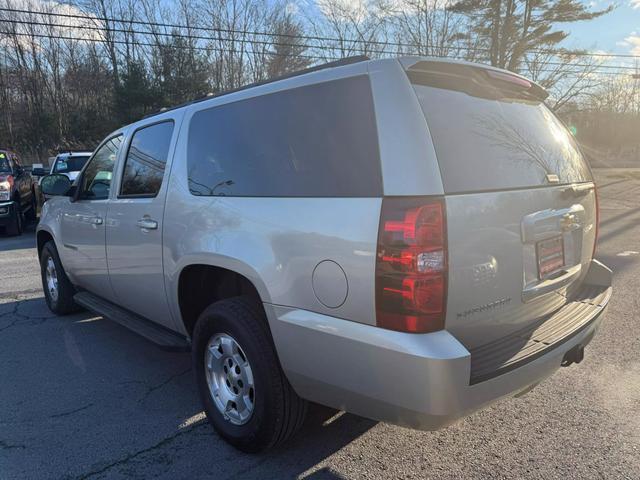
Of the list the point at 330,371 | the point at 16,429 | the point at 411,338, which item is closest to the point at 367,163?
the point at 411,338

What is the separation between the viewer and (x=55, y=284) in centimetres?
532

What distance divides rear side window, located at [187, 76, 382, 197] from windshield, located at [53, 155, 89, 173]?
12234 mm

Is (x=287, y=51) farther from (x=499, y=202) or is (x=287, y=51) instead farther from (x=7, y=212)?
(x=499, y=202)

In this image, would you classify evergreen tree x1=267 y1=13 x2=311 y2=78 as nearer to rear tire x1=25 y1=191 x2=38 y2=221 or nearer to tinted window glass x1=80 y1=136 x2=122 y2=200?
rear tire x1=25 y1=191 x2=38 y2=221

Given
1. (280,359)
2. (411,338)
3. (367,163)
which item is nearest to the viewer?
(411,338)

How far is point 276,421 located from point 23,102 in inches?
1579

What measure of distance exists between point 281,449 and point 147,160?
7.36ft

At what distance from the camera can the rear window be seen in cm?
216

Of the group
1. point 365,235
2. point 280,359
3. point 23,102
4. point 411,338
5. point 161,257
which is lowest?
point 280,359

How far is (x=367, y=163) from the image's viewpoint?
2.13 metres

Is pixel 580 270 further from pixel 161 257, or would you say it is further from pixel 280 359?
pixel 161 257

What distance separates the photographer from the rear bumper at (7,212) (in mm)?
10953

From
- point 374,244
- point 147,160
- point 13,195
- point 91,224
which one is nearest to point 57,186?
point 91,224

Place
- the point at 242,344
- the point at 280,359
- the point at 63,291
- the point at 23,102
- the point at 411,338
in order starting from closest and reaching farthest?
the point at 411,338 → the point at 280,359 → the point at 242,344 → the point at 63,291 → the point at 23,102
